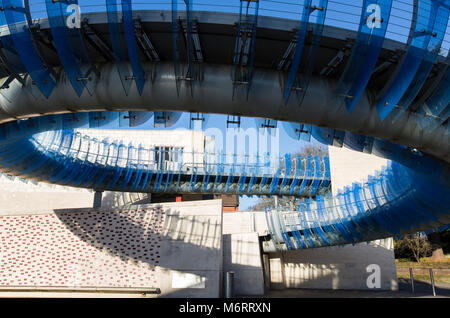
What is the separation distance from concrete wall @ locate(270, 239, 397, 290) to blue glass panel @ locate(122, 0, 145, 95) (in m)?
15.8

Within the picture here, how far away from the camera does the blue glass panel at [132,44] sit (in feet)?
16.5

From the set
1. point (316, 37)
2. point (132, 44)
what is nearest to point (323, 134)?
point (316, 37)

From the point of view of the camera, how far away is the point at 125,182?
1850 centimetres

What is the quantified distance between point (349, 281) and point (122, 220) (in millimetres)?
12527

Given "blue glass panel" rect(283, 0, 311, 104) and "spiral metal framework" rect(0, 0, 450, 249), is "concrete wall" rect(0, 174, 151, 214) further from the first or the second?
A: "blue glass panel" rect(283, 0, 311, 104)

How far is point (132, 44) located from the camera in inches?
205

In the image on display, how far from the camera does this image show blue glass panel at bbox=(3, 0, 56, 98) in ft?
16.8

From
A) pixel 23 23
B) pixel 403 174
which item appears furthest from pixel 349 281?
pixel 23 23

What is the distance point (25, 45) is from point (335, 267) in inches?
701

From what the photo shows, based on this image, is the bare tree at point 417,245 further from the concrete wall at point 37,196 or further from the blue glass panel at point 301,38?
the blue glass panel at point 301,38

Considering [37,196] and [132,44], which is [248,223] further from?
[132,44]

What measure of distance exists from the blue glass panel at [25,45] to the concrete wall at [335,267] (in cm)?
1614

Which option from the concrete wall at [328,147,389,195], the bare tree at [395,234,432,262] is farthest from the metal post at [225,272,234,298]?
the bare tree at [395,234,432,262]
